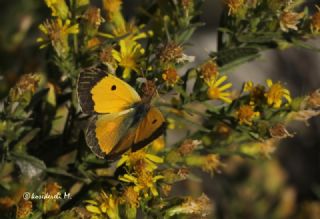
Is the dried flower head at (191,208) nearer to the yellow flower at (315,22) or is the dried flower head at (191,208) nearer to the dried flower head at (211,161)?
the dried flower head at (211,161)

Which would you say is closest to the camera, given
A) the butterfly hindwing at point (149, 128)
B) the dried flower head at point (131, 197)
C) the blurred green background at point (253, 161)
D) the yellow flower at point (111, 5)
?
the butterfly hindwing at point (149, 128)

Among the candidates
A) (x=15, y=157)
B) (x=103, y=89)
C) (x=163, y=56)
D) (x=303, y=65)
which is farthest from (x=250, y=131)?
(x=303, y=65)

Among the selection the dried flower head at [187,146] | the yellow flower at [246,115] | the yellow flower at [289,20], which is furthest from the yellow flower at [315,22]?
the dried flower head at [187,146]

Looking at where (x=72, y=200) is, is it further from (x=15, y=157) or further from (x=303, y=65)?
(x=303, y=65)

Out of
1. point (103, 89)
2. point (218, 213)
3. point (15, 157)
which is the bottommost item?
point (218, 213)

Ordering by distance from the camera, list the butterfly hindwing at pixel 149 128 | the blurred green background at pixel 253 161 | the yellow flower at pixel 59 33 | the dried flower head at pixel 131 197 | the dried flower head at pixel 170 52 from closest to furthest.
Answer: the butterfly hindwing at pixel 149 128 → the dried flower head at pixel 131 197 → the dried flower head at pixel 170 52 → the yellow flower at pixel 59 33 → the blurred green background at pixel 253 161

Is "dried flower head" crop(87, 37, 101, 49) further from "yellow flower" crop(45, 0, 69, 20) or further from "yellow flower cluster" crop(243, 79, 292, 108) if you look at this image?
"yellow flower cluster" crop(243, 79, 292, 108)
